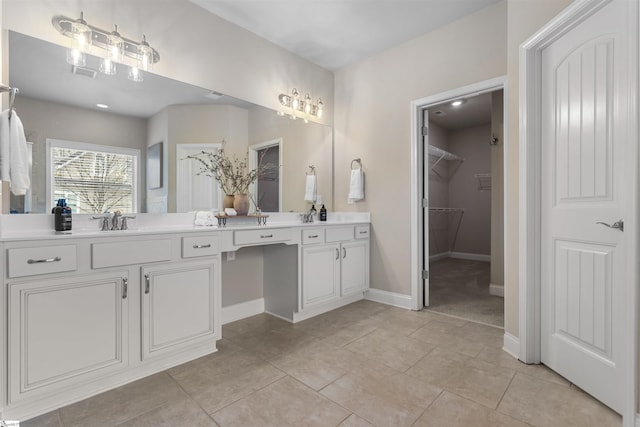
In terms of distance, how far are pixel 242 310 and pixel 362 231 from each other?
4.91ft

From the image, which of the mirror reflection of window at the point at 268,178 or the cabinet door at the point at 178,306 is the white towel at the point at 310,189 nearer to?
the mirror reflection of window at the point at 268,178

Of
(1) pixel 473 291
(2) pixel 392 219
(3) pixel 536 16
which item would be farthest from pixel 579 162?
(1) pixel 473 291

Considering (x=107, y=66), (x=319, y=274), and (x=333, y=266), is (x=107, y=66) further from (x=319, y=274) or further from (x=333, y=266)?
(x=333, y=266)

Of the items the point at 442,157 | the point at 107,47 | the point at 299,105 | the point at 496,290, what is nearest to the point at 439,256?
the point at 442,157

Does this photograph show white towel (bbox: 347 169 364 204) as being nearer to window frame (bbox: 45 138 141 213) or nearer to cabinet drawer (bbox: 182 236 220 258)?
cabinet drawer (bbox: 182 236 220 258)

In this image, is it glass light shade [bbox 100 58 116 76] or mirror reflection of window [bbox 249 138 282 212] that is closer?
glass light shade [bbox 100 58 116 76]

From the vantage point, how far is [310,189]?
3.55 m

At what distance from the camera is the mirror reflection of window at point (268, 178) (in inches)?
117

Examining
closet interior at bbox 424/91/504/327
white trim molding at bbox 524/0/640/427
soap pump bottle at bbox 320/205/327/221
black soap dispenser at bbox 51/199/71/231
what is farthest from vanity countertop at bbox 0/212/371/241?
closet interior at bbox 424/91/504/327

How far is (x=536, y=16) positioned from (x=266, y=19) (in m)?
2.08

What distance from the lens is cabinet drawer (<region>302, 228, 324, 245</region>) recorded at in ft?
9.52

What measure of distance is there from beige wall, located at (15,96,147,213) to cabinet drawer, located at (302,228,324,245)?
133 cm

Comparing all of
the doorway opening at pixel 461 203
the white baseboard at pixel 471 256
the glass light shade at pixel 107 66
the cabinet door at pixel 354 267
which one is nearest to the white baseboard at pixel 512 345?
the doorway opening at pixel 461 203

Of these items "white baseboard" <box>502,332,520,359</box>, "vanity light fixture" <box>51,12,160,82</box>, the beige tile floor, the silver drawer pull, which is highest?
"vanity light fixture" <box>51,12,160,82</box>
